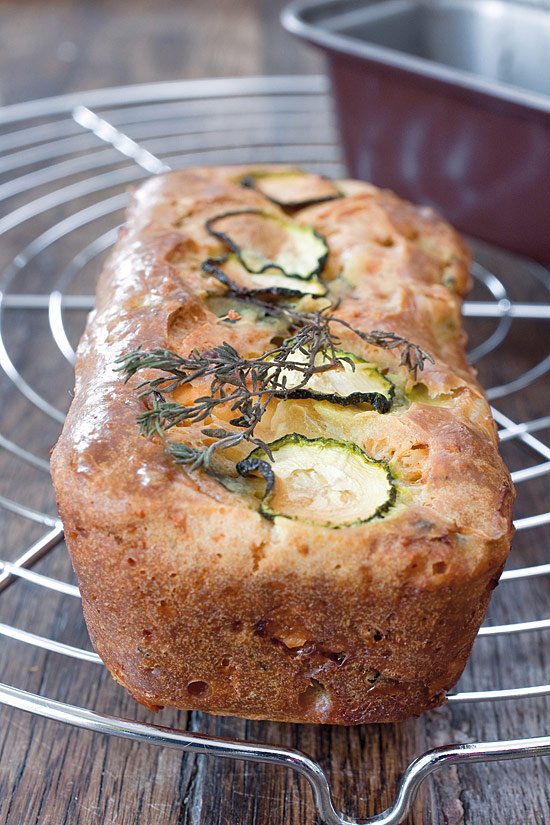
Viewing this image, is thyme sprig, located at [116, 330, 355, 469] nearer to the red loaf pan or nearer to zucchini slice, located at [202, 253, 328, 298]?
zucchini slice, located at [202, 253, 328, 298]

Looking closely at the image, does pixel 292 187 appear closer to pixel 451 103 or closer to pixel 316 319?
pixel 451 103

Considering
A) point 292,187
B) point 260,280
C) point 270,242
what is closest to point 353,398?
point 260,280

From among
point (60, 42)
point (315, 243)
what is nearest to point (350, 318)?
point (315, 243)

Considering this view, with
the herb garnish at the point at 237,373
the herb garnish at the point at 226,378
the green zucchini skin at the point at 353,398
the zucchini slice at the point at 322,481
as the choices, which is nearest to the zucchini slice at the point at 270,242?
the herb garnish at the point at 237,373

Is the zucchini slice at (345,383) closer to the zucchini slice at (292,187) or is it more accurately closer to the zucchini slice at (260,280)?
the zucchini slice at (260,280)

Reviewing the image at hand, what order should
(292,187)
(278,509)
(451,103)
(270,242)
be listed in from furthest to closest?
(451,103) < (292,187) < (270,242) < (278,509)

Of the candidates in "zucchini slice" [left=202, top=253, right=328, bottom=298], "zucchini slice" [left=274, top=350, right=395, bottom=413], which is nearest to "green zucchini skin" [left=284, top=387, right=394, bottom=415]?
"zucchini slice" [left=274, top=350, right=395, bottom=413]
